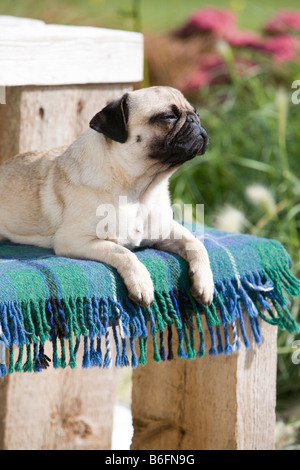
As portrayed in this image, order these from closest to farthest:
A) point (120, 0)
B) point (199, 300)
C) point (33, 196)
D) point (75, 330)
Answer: point (75, 330)
point (199, 300)
point (33, 196)
point (120, 0)

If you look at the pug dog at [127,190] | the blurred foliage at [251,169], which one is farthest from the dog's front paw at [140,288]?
the blurred foliage at [251,169]

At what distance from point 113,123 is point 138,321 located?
21.6 inches

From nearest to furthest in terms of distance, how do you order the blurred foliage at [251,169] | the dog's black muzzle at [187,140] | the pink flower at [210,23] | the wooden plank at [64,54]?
the dog's black muzzle at [187,140] → the wooden plank at [64,54] → the blurred foliage at [251,169] → the pink flower at [210,23]

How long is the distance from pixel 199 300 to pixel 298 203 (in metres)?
1.61

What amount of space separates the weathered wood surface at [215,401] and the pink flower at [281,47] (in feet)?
8.24

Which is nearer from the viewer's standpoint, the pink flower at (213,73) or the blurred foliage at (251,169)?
the blurred foliage at (251,169)

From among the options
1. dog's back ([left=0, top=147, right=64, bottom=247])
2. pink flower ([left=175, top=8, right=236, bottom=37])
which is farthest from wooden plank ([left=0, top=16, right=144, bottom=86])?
pink flower ([left=175, top=8, right=236, bottom=37])

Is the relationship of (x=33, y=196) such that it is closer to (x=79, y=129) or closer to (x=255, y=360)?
(x=79, y=129)

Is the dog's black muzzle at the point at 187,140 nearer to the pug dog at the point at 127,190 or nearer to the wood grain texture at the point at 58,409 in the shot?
the pug dog at the point at 127,190

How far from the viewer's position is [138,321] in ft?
6.72

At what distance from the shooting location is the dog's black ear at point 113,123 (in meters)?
2.12

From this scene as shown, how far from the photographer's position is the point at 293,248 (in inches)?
128

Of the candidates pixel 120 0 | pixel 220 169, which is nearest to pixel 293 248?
pixel 220 169

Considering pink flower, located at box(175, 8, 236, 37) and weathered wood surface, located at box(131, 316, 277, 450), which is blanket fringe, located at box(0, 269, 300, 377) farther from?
pink flower, located at box(175, 8, 236, 37)
